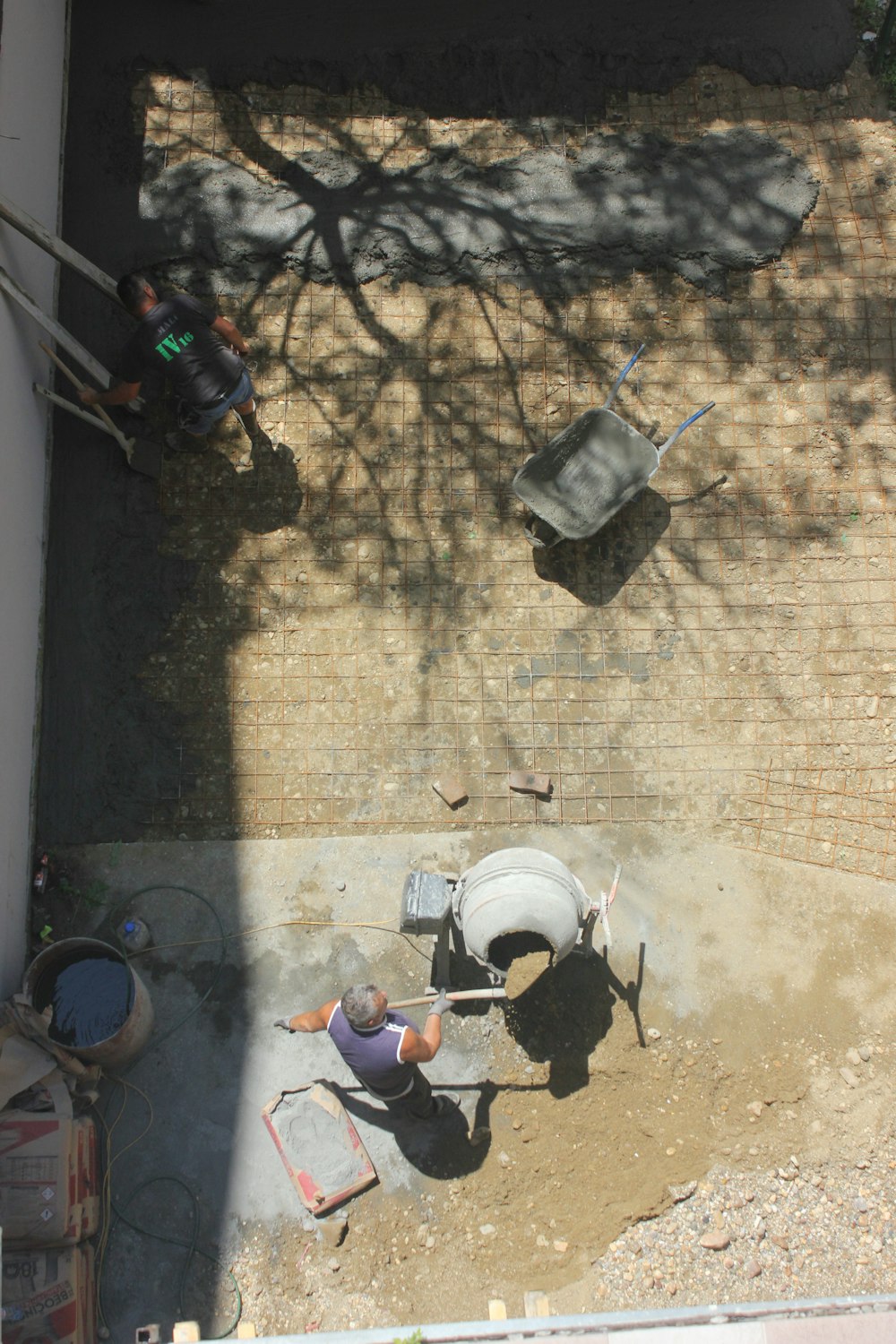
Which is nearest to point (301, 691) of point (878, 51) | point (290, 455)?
point (290, 455)

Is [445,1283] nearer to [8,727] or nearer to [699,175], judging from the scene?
[8,727]

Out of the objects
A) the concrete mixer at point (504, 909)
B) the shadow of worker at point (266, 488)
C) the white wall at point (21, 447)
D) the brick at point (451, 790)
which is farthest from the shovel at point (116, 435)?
the concrete mixer at point (504, 909)

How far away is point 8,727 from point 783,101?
624cm

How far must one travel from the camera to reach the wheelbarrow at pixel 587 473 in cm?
494

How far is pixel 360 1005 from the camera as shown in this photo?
371 centimetres

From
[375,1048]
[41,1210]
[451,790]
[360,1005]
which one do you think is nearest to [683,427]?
[451,790]

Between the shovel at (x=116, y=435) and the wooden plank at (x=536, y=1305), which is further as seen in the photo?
the shovel at (x=116, y=435)

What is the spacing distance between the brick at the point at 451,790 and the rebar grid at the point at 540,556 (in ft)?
0.19

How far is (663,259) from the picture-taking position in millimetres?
5551

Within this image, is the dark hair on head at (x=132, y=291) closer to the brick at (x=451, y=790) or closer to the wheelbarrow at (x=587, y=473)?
the wheelbarrow at (x=587, y=473)

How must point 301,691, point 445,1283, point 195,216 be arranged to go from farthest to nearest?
point 195,216
point 301,691
point 445,1283

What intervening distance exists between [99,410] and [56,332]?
18.7 inches

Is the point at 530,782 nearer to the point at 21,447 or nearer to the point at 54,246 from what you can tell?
the point at 21,447

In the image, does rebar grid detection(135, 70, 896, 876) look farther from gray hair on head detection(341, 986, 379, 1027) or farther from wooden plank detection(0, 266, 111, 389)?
gray hair on head detection(341, 986, 379, 1027)
